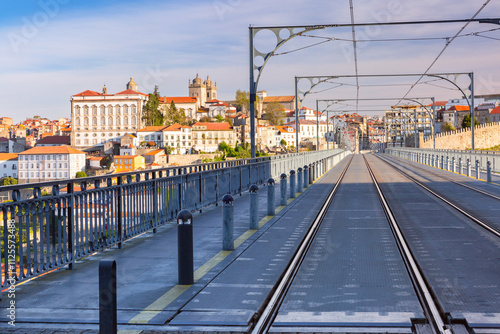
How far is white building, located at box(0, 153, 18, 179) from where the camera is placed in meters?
167

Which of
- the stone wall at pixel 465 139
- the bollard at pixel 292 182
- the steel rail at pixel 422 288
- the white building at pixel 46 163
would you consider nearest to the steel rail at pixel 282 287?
the steel rail at pixel 422 288

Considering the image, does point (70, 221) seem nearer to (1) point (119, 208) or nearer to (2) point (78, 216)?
(2) point (78, 216)

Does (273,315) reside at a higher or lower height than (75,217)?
lower

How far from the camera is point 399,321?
5.77 m

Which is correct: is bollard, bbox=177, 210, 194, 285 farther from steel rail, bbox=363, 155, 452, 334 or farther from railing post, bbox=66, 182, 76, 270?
steel rail, bbox=363, 155, 452, 334

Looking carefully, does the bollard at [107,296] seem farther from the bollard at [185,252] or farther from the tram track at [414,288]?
the bollard at [185,252]

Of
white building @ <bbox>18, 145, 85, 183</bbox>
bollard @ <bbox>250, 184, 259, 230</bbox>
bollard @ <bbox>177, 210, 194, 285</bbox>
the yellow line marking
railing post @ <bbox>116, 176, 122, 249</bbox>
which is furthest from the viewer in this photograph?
white building @ <bbox>18, 145, 85, 183</bbox>

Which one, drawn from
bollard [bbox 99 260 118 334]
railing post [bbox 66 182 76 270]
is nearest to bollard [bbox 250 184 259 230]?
railing post [bbox 66 182 76 270]

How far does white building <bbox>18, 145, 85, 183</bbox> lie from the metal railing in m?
161

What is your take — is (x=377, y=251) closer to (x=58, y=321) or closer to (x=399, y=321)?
(x=399, y=321)

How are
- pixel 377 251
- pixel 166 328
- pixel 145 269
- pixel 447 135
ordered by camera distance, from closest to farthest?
pixel 166 328 → pixel 145 269 → pixel 377 251 → pixel 447 135

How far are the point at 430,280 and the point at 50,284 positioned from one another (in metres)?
4.79

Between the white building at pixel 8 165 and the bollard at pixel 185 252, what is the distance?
560ft

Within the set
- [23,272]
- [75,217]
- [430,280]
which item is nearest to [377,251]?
[430,280]
